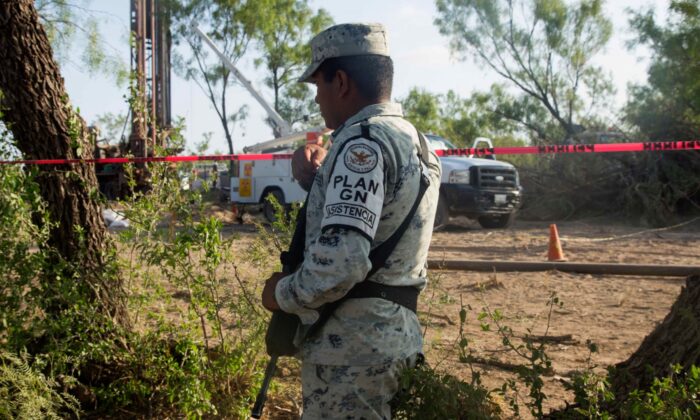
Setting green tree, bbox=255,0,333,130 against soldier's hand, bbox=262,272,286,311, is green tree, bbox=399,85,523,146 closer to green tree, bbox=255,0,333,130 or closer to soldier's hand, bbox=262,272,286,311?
green tree, bbox=255,0,333,130

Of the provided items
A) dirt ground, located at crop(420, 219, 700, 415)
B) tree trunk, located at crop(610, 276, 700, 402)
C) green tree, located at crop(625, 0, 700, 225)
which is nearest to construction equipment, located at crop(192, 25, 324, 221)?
dirt ground, located at crop(420, 219, 700, 415)

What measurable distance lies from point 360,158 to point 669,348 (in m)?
1.75

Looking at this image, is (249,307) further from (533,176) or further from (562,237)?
(533,176)

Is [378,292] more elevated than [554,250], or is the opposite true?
[378,292]

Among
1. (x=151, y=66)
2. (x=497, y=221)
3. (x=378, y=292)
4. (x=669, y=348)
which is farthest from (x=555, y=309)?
(x=151, y=66)

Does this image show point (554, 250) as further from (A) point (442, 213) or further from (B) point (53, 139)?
(B) point (53, 139)

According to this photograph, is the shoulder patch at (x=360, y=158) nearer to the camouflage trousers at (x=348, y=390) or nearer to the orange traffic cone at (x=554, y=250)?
the camouflage trousers at (x=348, y=390)

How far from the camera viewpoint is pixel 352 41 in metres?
2.01

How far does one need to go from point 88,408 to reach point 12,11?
203cm

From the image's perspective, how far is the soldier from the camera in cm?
189

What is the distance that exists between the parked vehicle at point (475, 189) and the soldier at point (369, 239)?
37.2 feet

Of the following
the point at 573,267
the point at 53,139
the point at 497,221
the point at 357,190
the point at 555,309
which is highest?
the point at 53,139

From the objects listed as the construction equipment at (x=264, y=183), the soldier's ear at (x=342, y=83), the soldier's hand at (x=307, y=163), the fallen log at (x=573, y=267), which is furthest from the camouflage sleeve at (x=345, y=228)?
the construction equipment at (x=264, y=183)

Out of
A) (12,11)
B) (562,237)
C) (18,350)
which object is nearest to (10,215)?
(18,350)
